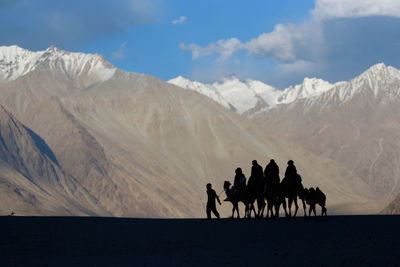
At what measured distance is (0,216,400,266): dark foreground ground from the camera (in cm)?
1577

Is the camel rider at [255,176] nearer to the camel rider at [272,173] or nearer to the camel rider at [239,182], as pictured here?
the camel rider at [272,173]

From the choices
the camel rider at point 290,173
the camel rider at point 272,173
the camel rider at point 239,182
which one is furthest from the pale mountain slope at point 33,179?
the camel rider at point 290,173

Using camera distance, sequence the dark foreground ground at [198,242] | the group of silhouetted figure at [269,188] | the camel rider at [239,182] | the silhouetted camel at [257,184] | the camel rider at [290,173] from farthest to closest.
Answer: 1. the camel rider at [239,182]
2. the silhouetted camel at [257,184]
3. the group of silhouetted figure at [269,188]
4. the camel rider at [290,173]
5. the dark foreground ground at [198,242]

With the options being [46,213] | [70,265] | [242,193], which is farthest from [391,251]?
[46,213]

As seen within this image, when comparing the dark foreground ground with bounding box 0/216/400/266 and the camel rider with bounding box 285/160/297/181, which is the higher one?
the camel rider with bounding box 285/160/297/181

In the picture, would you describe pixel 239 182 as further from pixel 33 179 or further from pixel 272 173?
pixel 33 179

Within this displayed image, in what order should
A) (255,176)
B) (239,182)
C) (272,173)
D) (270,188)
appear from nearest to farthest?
(270,188), (272,173), (255,176), (239,182)

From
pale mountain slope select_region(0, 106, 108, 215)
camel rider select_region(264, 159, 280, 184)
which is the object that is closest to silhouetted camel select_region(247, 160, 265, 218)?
camel rider select_region(264, 159, 280, 184)

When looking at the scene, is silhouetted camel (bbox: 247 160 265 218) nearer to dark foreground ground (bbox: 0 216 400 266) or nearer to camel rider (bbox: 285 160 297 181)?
camel rider (bbox: 285 160 297 181)

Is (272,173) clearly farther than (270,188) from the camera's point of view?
Yes

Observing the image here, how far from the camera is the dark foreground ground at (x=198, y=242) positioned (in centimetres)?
1577

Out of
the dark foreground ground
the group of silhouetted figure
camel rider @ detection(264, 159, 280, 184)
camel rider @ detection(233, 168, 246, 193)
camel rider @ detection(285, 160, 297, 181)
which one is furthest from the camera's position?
camel rider @ detection(233, 168, 246, 193)

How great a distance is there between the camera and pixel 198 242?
19.7 meters

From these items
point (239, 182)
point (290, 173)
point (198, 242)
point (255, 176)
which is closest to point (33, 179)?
point (239, 182)
